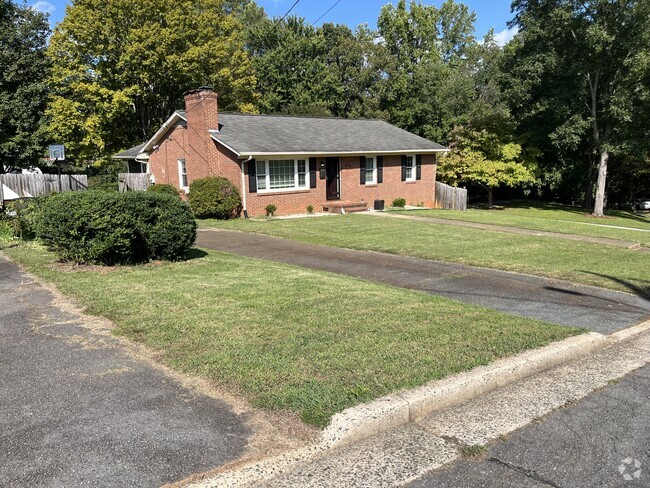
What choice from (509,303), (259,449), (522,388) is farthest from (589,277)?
(259,449)

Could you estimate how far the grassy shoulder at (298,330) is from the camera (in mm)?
4332

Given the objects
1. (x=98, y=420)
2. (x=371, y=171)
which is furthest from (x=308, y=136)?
(x=98, y=420)

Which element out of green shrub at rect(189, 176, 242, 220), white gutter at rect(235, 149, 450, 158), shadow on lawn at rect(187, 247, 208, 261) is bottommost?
shadow on lawn at rect(187, 247, 208, 261)

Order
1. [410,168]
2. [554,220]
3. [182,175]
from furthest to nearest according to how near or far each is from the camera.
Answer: [410,168]
[182,175]
[554,220]

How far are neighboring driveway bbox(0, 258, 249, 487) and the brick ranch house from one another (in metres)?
15.3

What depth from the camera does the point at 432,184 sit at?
27.7 m

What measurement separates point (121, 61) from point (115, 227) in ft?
80.9

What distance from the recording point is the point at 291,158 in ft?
71.3

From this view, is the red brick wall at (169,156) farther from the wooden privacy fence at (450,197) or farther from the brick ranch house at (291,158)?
the wooden privacy fence at (450,197)

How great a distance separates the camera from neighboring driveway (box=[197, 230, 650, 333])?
7023 mm

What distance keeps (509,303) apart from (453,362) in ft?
10.4

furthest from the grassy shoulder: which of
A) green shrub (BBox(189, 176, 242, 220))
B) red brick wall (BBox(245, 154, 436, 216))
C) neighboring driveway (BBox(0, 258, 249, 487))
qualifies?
red brick wall (BBox(245, 154, 436, 216))

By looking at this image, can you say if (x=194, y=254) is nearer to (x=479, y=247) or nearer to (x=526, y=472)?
(x=479, y=247)

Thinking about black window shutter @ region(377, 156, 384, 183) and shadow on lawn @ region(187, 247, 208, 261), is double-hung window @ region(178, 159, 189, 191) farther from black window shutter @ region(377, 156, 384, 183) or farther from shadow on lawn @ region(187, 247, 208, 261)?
shadow on lawn @ region(187, 247, 208, 261)
